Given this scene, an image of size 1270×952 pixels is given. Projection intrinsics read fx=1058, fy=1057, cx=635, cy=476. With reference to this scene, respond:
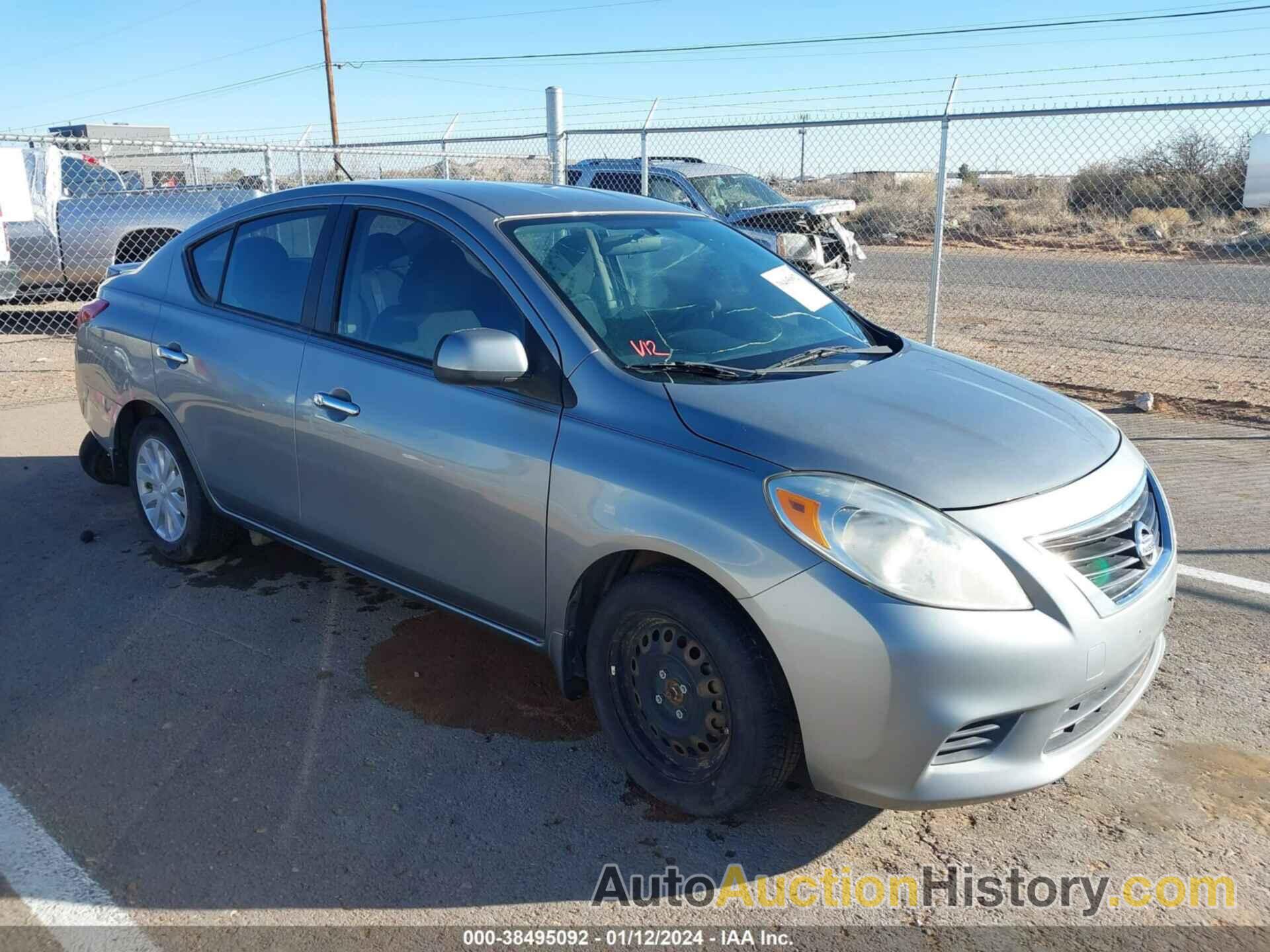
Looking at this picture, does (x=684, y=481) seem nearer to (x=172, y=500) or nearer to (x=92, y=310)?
(x=172, y=500)

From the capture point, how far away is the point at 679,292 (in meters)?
3.73

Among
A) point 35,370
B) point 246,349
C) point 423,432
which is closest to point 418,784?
point 423,432

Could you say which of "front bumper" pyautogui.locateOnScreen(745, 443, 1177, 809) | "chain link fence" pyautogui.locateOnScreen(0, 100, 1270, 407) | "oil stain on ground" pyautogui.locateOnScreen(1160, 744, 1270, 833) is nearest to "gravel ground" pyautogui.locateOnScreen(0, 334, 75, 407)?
"chain link fence" pyautogui.locateOnScreen(0, 100, 1270, 407)

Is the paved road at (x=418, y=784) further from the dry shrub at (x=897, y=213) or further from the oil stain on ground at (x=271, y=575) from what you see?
the dry shrub at (x=897, y=213)

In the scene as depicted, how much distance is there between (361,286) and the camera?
3.87 metres

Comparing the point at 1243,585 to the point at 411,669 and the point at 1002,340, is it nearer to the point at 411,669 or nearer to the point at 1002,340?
the point at 411,669

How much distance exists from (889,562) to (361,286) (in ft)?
7.38

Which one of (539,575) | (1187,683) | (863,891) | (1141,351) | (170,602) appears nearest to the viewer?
(863,891)

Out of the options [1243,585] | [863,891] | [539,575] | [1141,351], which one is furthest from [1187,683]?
[1141,351]

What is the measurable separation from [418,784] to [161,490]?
242 cm

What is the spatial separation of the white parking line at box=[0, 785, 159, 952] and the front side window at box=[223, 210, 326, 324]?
1.96 m

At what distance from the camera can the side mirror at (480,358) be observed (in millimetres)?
3145

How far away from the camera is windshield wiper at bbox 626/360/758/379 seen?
10.7 feet

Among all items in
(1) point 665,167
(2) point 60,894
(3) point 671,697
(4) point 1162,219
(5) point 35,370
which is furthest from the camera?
(4) point 1162,219
